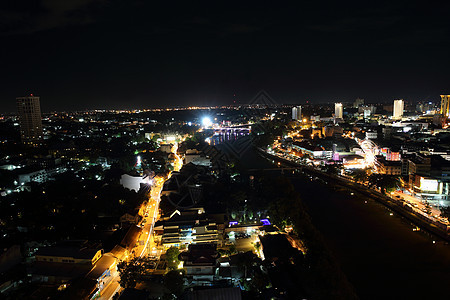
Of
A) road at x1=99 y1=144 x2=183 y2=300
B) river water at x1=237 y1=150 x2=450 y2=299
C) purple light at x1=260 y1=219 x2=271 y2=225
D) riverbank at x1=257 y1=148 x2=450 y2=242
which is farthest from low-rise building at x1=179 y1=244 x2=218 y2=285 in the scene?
riverbank at x1=257 y1=148 x2=450 y2=242

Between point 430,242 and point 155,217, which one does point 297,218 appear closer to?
point 430,242

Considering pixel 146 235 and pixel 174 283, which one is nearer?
pixel 174 283

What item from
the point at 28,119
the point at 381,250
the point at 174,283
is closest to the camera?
the point at 174,283

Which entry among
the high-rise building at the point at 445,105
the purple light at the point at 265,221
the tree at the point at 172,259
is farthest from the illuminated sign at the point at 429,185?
the high-rise building at the point at 445,105

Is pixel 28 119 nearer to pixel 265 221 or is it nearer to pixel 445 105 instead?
pixel 265 221

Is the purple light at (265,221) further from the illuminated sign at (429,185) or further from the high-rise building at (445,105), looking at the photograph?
the high-rise building at (445,105)

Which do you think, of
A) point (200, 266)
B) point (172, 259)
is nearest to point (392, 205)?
point (200, 266)
